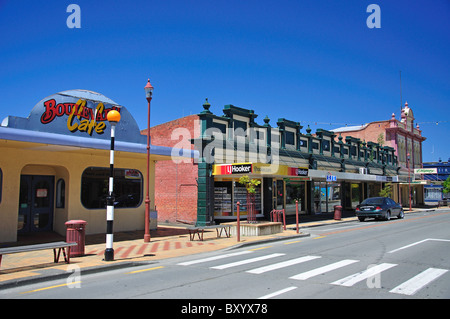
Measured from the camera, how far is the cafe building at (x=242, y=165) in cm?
2002

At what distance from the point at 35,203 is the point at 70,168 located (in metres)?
1.99

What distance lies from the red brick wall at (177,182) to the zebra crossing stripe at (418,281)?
1381 centimetres

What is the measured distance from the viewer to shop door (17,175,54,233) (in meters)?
14.6

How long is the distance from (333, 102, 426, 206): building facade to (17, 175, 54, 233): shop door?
1435 inches

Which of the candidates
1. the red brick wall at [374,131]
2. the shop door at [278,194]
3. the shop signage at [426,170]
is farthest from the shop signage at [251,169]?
the shop signage at [426,170]

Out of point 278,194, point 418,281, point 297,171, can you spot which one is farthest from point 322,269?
point 278,194

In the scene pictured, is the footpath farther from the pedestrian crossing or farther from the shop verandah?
the shop verandah

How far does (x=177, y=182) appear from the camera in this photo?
21.8 metres

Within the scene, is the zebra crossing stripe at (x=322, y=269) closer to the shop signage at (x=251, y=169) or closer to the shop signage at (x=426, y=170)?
the shop signage at (x=251, y=169)

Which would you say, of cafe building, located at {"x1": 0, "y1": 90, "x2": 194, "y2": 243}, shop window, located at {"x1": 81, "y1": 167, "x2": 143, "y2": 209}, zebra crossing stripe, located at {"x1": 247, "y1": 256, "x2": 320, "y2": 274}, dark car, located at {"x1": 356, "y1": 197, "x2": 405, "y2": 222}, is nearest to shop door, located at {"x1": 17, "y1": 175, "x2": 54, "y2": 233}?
cafe building, located at {"x1": 0, "y1": 90, "x2": 194, "y2": 243}

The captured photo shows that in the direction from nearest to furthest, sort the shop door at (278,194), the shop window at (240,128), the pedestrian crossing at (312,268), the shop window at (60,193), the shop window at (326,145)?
the pedestrian crossing at (312,268)
the shop window at (60,193)
the shop window at (240,128)
the shop door at (278,194)
the shop window at (326,145)

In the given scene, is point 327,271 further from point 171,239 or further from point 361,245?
point 171,239

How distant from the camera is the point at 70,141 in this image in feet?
39.2
